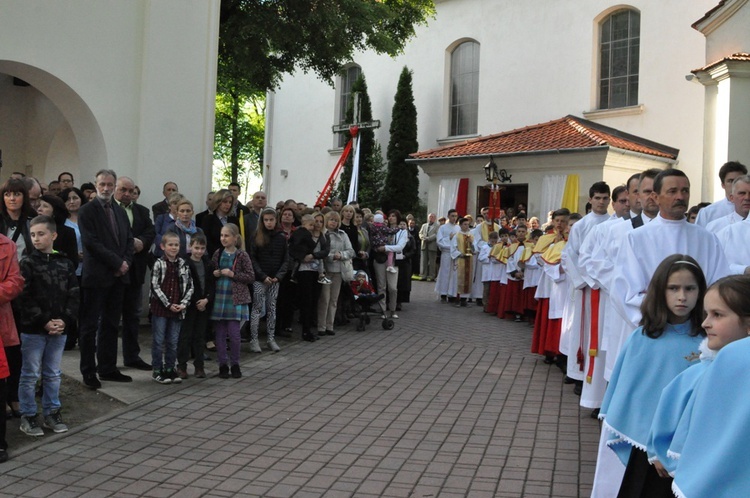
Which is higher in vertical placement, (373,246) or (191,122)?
(191,122)

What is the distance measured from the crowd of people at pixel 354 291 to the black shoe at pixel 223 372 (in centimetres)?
2

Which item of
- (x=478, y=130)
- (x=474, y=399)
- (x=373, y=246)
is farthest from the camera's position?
(x=478, y=130)

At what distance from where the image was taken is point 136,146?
11.8 meters

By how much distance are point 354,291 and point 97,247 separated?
568cm

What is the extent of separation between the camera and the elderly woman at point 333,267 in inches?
482

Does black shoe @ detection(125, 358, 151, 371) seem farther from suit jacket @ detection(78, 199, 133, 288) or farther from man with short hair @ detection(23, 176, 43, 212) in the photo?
man with short hair @ detection(23, 176, 43, 212)

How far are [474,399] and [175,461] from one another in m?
3.41

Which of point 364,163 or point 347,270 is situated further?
point 364,163

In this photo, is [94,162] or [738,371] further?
[94,162]

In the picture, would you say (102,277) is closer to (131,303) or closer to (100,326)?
(100,326)

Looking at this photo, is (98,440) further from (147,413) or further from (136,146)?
(136,146)

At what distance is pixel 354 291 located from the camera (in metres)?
13.1

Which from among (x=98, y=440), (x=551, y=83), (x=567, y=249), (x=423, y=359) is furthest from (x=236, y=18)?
(x=551, y=83)

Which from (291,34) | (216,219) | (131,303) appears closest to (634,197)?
(131,303)
